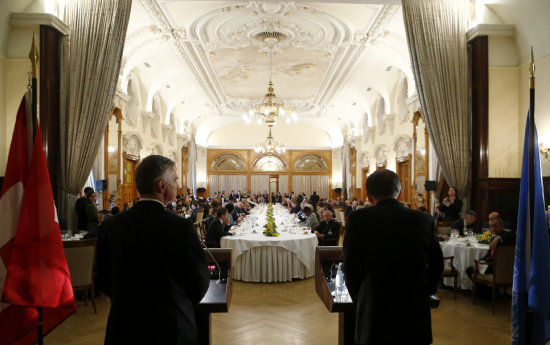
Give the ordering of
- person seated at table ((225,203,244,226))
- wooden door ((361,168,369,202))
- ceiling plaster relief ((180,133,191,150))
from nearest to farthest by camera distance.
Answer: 1. person seated at table ((225,203,244,226))
2. ceiling plaster relief ((180,133,191,150))
3. wooden door ((361,168,369,202))

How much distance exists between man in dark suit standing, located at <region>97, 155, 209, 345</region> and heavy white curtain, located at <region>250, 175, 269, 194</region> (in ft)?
75.5

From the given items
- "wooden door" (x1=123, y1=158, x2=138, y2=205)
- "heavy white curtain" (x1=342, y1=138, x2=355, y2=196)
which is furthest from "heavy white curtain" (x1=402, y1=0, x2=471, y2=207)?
"heavy white curtain" (x1=342, y1=138, x2=355, y2=196)

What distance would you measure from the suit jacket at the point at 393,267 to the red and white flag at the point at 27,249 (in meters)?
1.80

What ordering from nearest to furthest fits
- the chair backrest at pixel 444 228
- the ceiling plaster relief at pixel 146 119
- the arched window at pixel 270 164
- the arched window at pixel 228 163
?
the chair backrest at pixel 444 228 → the ceiling plaster relief at pixel 146 119 → the arched window at pixel 228 163 → the arched window at pixel 270 164

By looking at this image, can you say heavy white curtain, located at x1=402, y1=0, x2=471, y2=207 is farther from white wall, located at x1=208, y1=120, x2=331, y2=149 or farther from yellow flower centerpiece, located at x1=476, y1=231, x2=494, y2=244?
white wall, located at x1=208, y1=120, x2=331, y2=149

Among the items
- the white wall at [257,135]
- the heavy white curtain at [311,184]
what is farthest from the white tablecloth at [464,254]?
the heavy white curtain at [311,184]

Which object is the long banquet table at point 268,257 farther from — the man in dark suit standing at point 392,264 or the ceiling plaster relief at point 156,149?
the ceiling plaster relief at point 156,149

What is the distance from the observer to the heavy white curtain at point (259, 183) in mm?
24797

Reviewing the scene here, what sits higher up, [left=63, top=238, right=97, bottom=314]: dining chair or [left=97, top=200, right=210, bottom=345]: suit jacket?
[left=97, top=200, right=210, bottom=345]: suit jacket

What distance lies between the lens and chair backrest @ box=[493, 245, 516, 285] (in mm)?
4754

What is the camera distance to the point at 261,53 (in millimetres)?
11586

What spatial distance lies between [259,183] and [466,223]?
62.1ft

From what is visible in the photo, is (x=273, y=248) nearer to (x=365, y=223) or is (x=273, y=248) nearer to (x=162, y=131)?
(x=365, y=223)

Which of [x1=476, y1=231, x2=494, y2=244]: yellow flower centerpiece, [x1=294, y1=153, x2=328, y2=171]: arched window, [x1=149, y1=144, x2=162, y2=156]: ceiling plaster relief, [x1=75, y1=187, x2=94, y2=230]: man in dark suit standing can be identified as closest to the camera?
[x1=476, y1=231, x2=494, y2=244]: yellow flower centerpiece
